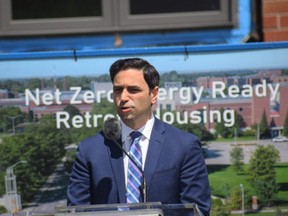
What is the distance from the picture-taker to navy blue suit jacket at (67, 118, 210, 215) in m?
2.79

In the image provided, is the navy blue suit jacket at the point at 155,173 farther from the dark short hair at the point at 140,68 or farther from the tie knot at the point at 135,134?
the dark short hair at the point at 140,68

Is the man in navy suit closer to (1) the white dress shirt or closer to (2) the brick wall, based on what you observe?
(1) the white dress shirt

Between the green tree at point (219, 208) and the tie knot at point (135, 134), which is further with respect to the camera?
the green tree at point (219, 208)

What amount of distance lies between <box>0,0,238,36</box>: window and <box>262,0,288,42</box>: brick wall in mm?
266

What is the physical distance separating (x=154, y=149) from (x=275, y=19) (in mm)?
2117

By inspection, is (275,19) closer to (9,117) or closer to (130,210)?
(9,117)

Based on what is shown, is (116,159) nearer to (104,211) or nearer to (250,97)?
(104,211)

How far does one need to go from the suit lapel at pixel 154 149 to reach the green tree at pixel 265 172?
1.34 meters

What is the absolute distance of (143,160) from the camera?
2832mm

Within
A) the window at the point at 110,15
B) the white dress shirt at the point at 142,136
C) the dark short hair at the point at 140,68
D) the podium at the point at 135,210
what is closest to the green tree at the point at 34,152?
the window at the point at 110,15

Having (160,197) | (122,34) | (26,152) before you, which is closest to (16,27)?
(122,34)

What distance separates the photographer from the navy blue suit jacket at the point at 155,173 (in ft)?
9.14

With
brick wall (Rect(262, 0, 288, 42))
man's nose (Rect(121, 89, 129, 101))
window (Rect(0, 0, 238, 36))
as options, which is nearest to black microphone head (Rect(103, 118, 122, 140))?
man's nose (Rect(121, 89, 129, 101))

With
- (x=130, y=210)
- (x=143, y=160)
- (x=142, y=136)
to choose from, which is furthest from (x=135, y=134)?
(x=130, y=210)
